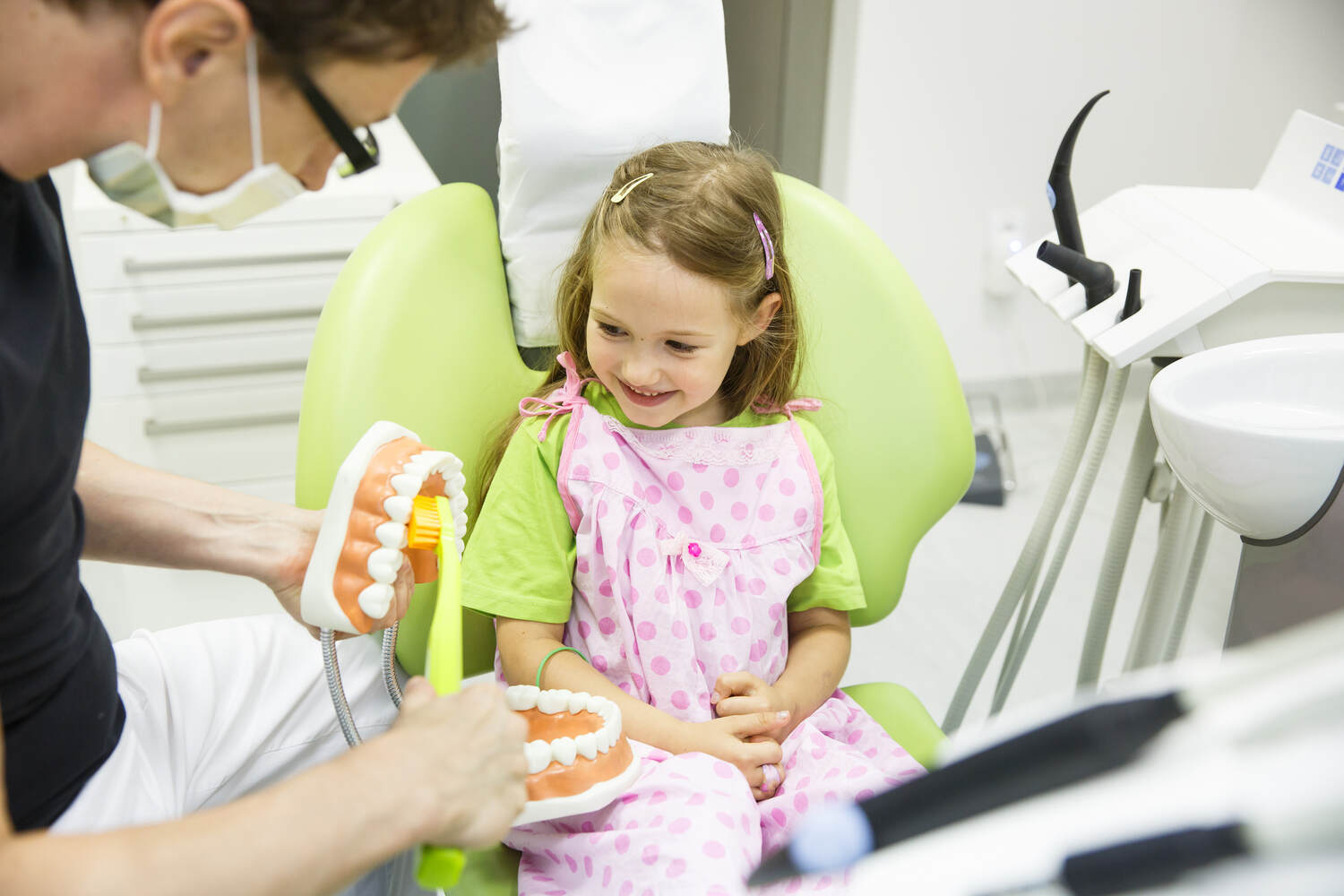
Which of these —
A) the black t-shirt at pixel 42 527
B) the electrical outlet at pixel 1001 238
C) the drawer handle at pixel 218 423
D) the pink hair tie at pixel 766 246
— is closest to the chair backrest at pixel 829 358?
the pink hair tie at pixel 766 246

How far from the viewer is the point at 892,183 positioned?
7.90ft

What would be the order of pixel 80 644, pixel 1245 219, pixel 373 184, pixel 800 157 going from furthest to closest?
pixel 800 157 < pixel 373 184 < pixel 1245 219 < pixel 80 644

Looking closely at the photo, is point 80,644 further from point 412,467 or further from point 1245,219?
point 1245,219

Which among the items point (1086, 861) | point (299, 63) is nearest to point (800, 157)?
point (299, 63)

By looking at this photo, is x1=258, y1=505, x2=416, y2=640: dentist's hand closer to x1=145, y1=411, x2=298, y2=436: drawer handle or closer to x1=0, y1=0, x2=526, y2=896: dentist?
x1=0, y1=0, x2=526, y2=896: dentist

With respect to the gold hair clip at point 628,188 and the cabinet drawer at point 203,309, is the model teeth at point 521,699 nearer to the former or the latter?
the gold hair clip at point 628,188

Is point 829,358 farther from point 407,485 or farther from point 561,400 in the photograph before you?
point 407,485

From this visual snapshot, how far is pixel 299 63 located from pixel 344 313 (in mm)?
496

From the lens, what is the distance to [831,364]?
1.19m

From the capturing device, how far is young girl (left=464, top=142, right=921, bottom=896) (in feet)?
3.28

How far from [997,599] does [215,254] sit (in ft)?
4.81

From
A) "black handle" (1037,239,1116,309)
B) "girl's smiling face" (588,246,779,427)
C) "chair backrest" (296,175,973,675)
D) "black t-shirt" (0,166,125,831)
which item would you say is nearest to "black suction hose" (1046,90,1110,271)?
"black handle" (1037,239,1116,309)

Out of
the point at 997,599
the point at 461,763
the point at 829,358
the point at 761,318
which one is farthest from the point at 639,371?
the point at 997,599

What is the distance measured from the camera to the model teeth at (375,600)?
772mm
